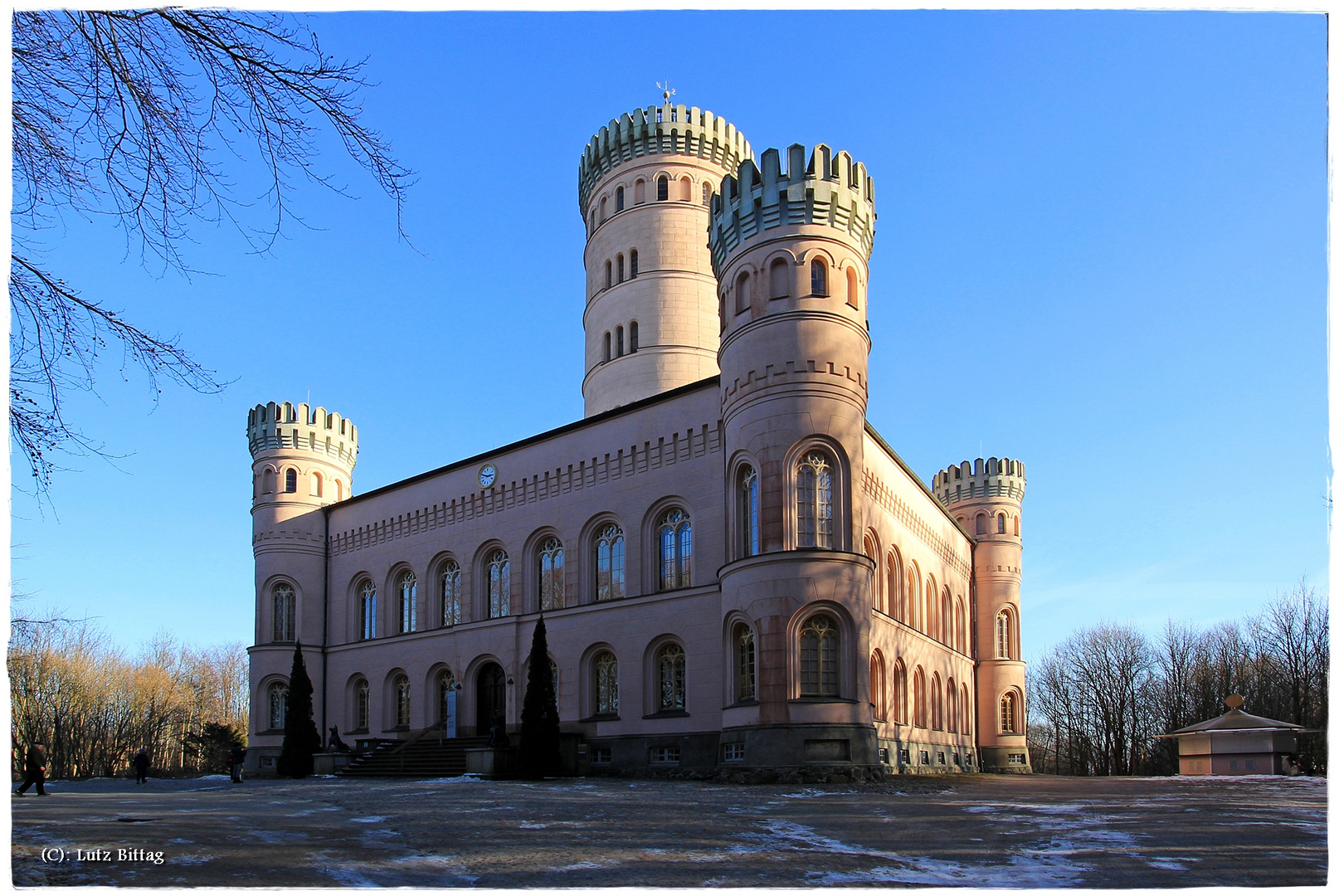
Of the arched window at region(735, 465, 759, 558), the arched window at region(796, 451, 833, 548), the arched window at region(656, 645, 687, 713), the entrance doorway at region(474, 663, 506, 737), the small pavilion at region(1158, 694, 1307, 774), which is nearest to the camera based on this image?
the arched window at region(796, 451, 833, 548)

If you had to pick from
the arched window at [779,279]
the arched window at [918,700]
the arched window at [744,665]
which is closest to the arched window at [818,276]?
the arched window at [779,279]

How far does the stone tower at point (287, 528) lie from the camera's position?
41688mm

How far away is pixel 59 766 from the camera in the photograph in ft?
186

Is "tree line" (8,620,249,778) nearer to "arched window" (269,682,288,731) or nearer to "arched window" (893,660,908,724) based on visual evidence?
"arched window" (269,682,288,731)

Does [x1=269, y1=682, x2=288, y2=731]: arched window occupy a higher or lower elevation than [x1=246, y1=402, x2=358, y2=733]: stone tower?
lower

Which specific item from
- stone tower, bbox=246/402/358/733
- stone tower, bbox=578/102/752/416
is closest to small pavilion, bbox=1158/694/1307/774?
stone tower, bbox=578/102/752/416

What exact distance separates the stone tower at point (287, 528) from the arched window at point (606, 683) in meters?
13.9

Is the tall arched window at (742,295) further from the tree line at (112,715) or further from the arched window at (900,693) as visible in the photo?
the tree line at (112,715)

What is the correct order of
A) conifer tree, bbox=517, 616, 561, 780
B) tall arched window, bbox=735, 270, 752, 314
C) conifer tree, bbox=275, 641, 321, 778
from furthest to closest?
conifer tree, bbox=275, 641, 321, 778, tall arched window, bbox=735, 270, 752, 314, conifer tree, bbox=517, 616, 561, 780

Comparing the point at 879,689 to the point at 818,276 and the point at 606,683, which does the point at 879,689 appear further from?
the point at 818,276

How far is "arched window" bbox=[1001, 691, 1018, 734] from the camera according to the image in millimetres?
49469

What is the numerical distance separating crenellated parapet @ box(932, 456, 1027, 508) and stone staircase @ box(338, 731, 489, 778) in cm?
2798

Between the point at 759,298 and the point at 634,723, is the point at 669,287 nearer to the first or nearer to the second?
the point at 759,298

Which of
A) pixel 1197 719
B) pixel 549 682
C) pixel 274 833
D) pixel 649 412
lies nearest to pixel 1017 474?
pixel 1197 719
